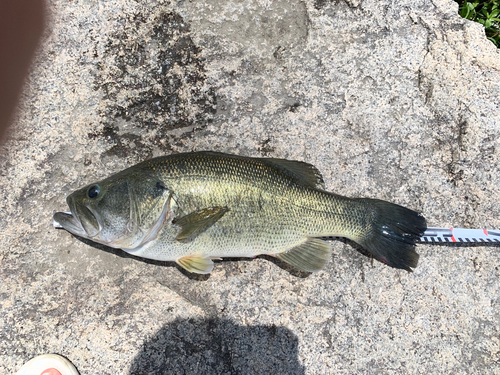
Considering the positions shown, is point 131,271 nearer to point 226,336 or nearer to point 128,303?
point 128,303

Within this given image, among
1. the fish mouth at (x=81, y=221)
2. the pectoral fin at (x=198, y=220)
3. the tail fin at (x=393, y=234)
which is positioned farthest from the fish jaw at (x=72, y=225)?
the tail fin at (x=393, y=234)

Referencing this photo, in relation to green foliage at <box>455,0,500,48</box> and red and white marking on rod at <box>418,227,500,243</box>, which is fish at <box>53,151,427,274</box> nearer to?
red and white marking on rod at <box>418,227,500,243</box>

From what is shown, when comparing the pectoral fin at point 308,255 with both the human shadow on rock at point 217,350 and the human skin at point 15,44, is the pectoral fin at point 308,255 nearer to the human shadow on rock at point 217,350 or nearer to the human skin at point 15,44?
the human shadow on rock at point 217,350

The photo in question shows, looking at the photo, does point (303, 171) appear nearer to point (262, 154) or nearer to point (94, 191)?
point (262, 154)

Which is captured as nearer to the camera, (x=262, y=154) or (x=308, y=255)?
(x=308, y=255)

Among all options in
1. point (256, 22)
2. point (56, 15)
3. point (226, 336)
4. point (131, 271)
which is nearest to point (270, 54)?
point (256, 22)

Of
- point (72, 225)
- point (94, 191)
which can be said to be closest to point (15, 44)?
point (94, 191)

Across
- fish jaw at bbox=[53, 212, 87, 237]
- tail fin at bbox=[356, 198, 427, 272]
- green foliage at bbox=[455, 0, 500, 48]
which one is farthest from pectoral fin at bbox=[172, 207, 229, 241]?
green foliage at bbox=[455, 0, 500, 48]
